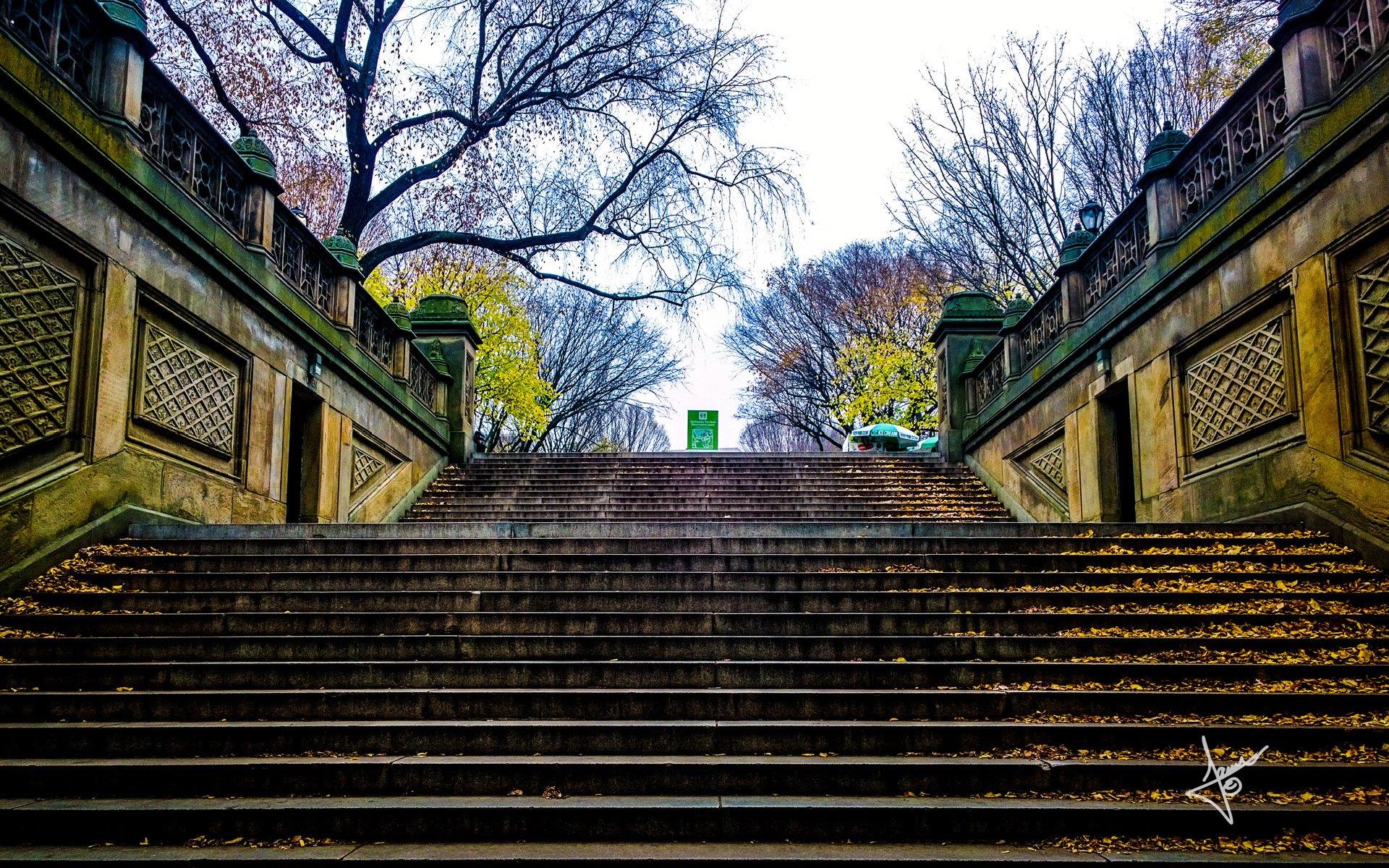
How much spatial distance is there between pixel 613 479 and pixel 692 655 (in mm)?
9875

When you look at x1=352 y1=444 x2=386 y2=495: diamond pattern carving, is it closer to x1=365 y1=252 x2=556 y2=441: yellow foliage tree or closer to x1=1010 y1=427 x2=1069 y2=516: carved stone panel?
x1=1010 y1=427 x2=1069 y2=516: carved stone panel

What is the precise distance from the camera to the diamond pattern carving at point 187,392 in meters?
8.32

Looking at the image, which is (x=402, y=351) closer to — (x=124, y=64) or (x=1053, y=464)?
(x=124, y=64)

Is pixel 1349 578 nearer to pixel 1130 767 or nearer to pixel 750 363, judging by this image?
pixel 1130 767

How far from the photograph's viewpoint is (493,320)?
1141 inches

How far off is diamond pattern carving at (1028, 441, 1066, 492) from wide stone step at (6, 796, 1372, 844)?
8.57 m

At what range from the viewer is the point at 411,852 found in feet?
13.5

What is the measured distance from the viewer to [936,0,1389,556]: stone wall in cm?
700

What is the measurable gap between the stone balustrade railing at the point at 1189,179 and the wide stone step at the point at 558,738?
5.96m

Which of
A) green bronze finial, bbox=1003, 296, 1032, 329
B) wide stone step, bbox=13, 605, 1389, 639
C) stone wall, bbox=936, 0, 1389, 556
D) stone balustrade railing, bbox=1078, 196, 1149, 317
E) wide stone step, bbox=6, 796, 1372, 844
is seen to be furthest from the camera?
green bronze finial, bbox=1003, 296, 1032, 329

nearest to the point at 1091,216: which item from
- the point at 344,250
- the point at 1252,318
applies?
the point at 1252,318

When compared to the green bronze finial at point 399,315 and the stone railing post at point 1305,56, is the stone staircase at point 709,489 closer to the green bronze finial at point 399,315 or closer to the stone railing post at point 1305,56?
the green bronze finial at point 399,315

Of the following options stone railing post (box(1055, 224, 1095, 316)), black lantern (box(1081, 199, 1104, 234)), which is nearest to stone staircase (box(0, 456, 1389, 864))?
stone railing post (box(1055, 224, 1095, 316))

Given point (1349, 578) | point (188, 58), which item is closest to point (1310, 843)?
point (1349, 578)
